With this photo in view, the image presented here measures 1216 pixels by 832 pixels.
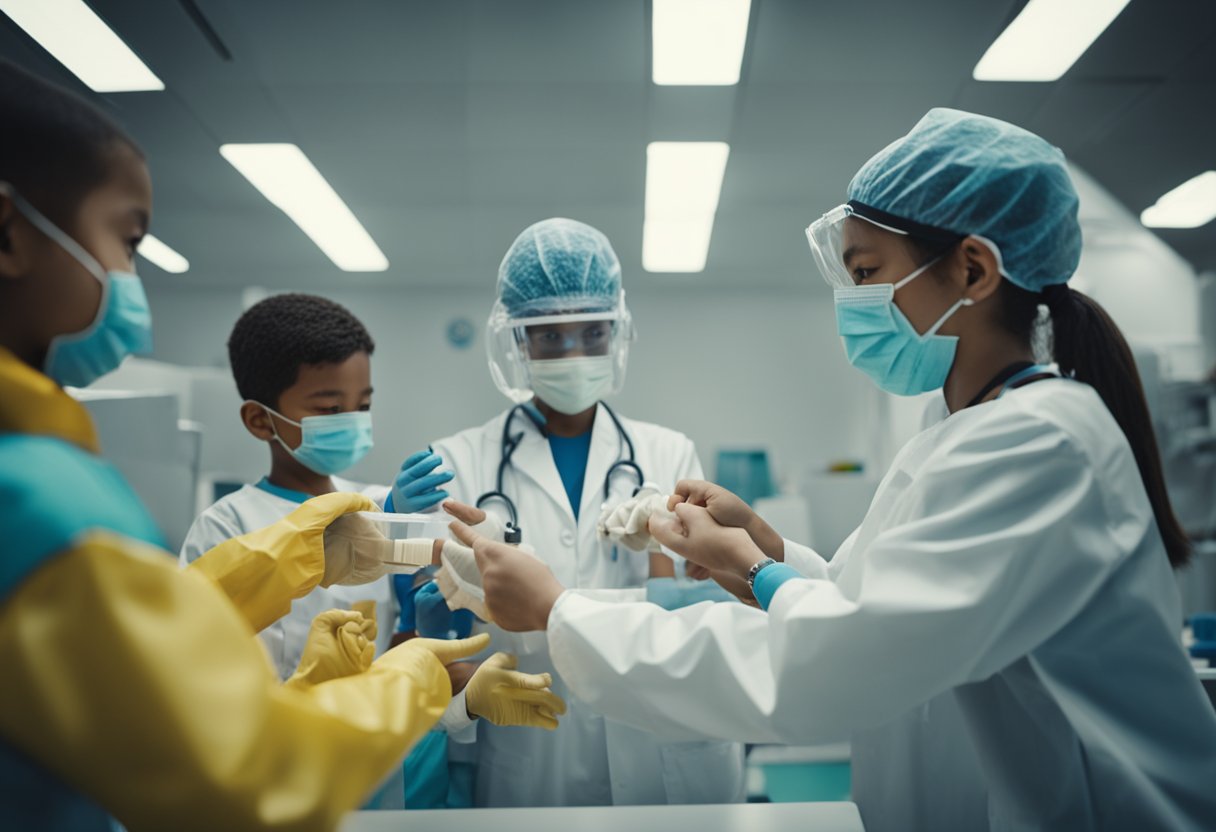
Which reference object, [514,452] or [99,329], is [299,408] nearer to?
[514,452]

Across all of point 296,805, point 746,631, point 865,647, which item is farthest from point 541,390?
point 296,805

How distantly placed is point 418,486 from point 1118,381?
1120mm

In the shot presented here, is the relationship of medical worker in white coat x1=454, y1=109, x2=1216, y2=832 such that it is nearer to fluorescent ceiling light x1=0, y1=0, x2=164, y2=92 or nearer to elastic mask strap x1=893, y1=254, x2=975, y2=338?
elastic mask strap x1=893, y1=254, x2=975, y2=338

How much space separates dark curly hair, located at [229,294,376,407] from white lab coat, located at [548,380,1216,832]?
0.85 meters

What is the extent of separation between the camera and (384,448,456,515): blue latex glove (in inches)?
53.9

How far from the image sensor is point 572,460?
162 centimetres

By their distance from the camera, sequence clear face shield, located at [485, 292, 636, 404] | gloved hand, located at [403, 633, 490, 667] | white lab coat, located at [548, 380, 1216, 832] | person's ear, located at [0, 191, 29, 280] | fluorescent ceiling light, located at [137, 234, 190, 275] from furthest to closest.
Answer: fluorescent ceiling light, located at [137, 234, 190, 275]
clear face shield, located at [485, 292, 636, 404]
gloved hand, located at [403, 633, 490, 667]
white lab coat, located at [548, 380, 1216, 832]
person's ear, located at [0, 191, 29, 280]

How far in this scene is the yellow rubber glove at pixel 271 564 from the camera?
91cm

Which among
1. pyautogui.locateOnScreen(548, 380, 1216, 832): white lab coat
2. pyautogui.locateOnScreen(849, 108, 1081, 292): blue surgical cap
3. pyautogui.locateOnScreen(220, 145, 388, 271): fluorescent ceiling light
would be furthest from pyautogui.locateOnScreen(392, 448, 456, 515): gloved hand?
pyautogui.locateOnScreen(220, 145, 388, 271): fluorescent ceiling light

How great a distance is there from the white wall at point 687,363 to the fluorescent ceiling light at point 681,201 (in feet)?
2.29

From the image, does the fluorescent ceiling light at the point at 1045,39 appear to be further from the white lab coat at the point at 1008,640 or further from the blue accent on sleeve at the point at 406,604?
the blue accent on sleeve at the point at 406,604

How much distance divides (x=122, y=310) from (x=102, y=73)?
2549 mm

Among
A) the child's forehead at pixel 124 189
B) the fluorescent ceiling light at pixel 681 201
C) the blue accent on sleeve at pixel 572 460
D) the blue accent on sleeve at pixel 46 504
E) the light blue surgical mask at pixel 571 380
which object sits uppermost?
the fluorescent ceiling light at pixel 681 201

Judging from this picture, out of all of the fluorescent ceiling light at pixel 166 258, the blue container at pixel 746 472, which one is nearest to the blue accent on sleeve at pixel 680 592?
the blue container at pixel 746 472
